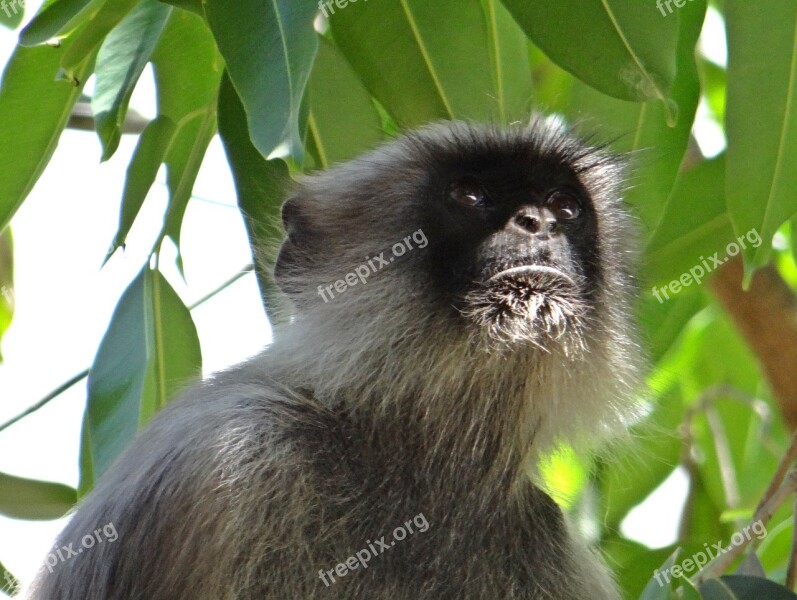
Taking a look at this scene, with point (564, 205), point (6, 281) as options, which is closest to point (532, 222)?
point (564, 205)

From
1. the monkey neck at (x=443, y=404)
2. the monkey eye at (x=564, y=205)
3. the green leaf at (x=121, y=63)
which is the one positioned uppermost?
the green leaf at (x=121, y=63)

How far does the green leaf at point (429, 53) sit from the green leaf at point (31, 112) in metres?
0.78

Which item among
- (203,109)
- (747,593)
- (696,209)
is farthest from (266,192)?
(747,593)

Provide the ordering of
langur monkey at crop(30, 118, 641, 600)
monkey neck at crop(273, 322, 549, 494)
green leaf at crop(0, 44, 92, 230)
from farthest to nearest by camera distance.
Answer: green leaf at crop(0, 44, 92, 230), monkey neck at crop(273, 322, 549, 494), langur monkey at crop(30, 118, 641, 600)

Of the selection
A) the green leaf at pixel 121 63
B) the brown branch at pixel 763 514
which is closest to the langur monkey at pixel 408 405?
the brown branch at pixel 763 514

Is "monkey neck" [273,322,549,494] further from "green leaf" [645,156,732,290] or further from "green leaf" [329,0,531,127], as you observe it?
"green leaf" [645,156,732,290]

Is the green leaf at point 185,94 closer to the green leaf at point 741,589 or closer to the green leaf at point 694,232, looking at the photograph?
the green leaf at point 694,232

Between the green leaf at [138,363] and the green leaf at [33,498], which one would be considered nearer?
the green leaf at [138,363]

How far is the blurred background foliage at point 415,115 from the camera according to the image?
300cm

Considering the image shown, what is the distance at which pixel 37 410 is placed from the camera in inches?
147

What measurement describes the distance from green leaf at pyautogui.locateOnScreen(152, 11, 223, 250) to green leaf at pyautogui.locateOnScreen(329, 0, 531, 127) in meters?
0.43

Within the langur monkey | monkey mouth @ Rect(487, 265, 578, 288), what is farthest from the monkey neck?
monkey mouth @ Rect(487, 265, 578, 288)

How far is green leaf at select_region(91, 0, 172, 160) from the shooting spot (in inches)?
123

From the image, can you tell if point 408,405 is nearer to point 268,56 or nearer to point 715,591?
point 715,591
